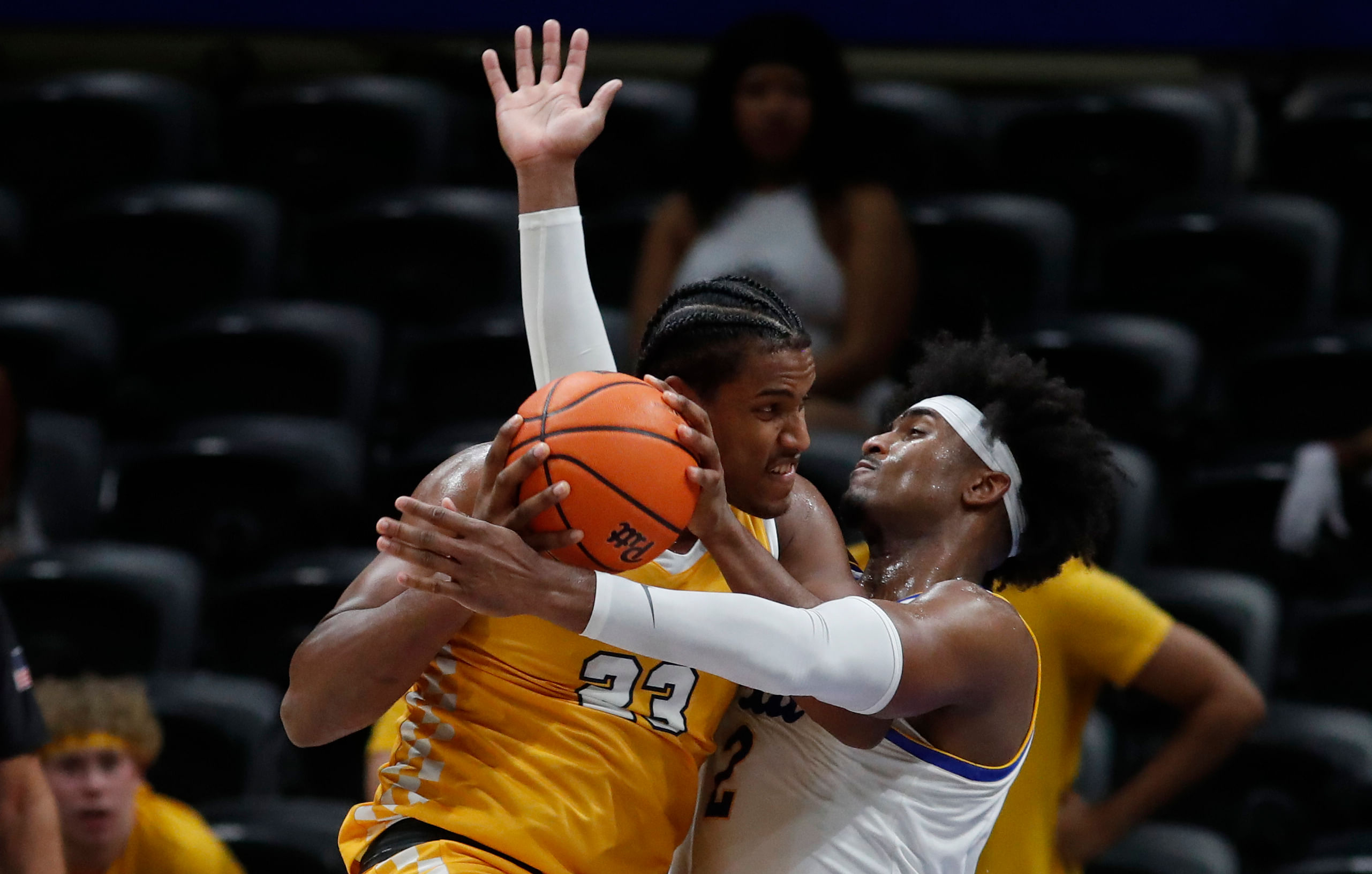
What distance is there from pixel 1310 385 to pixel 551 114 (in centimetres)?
325

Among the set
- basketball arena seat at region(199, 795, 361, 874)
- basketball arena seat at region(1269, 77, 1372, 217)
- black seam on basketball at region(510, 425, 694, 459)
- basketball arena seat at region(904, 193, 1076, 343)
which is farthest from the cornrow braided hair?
basketball arena seat at region(1269, 77, 1372, 217)

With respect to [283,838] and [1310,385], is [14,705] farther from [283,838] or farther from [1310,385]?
[1310,385]

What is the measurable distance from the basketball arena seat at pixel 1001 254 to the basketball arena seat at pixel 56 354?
106 inches

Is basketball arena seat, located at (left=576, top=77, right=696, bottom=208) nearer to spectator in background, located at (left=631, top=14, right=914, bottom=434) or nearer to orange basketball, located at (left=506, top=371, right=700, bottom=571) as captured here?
spectator in background, located at (left=631, top=14, right=914, bottom=434)

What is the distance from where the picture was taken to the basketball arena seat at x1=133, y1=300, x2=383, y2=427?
19.7ft

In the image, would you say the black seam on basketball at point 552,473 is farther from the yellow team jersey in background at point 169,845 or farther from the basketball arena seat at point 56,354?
the basketball arena seat at point 56,354

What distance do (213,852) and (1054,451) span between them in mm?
2315

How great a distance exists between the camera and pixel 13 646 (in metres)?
3.22

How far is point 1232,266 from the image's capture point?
597 centimetres

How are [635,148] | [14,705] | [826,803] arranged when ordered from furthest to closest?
1. [635,148]
2. [14,705]
3. [826,803]

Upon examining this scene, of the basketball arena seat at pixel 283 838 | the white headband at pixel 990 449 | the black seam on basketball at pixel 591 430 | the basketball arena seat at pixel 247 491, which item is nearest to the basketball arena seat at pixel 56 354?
the basketball arena seat at pixel 247 491

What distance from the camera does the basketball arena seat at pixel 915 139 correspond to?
6500 mm

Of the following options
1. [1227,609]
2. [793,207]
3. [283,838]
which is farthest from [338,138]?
[1227,609]

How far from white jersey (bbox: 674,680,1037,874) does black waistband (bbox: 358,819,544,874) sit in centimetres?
40
